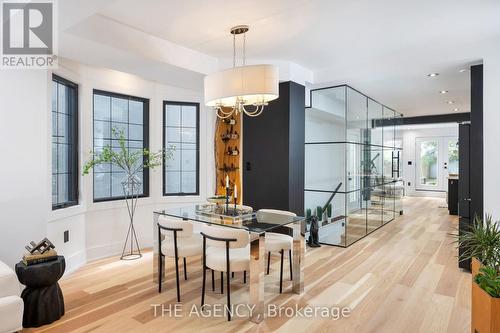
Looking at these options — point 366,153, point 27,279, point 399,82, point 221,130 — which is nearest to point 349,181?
point 366,153

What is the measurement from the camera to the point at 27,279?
255 cm

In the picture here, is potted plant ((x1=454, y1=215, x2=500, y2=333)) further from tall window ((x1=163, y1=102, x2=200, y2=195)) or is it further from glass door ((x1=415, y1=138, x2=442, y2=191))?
glass door ((x1=415, y1=138, x2=442, y2=191))

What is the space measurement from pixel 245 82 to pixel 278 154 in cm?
188

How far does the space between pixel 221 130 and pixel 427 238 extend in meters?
4.26

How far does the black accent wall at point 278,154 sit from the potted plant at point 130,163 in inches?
55.7

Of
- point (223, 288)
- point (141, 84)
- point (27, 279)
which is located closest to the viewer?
point (27, 279)

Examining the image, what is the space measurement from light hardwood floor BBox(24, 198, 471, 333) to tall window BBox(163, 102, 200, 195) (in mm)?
1264

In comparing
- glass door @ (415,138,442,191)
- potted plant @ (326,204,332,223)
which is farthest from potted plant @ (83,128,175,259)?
glass door @ (415,138,442,191)

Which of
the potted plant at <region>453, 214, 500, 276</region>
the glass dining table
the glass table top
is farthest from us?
the glass table top

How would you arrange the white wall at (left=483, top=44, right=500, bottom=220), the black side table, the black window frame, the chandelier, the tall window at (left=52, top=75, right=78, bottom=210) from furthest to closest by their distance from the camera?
the black window frame
the tall window at (left=52, top=75, right=78, bottom=210)
the white wall at (left=483, top=44, right=500, bottom=220)
the chandelier
the black side table

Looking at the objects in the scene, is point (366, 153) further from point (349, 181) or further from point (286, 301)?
point (286, 301)

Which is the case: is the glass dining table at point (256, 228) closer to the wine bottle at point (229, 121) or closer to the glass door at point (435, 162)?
the wine bottle at point (229, 121)

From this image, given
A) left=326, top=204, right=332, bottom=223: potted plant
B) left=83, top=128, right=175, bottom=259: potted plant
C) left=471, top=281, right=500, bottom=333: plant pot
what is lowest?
left=471, top=281, right=500, bottom=333: plant pot

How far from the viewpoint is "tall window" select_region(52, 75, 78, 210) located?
378 centimetres
